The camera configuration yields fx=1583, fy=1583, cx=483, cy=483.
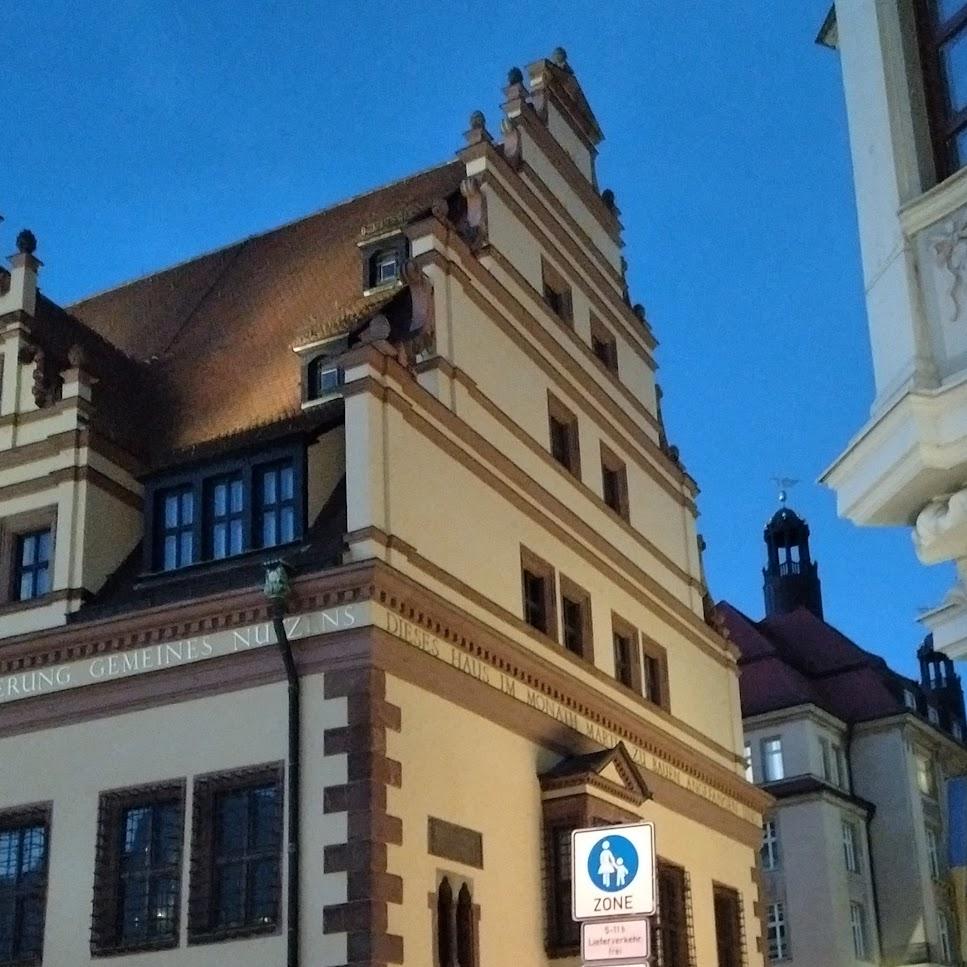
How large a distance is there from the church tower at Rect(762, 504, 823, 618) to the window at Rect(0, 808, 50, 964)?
45.9 metres

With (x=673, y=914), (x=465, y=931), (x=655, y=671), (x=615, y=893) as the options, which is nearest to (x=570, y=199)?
(x=655, y=671)

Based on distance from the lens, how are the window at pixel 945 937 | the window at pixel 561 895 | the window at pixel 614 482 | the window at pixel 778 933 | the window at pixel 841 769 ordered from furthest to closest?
the window at pixel 841 769 < the window at pixel 945 937 < the window at pixel 778 933 < the window at pixel 614 482 < the window at pixel 561 895

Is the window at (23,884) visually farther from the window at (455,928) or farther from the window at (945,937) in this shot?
the window at (945,937)

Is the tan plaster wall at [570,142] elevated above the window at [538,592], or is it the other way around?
the tan plaster wall at [570,142]

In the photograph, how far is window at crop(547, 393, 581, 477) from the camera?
89.0 feet

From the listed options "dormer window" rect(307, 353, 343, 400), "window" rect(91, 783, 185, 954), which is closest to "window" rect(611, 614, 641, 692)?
"dormer window" rect(307, 353, 343, 400)

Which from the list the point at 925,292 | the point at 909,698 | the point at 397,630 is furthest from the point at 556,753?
the point at 909,698

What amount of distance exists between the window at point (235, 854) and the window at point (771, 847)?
34.2 meters

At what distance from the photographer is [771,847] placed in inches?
2047

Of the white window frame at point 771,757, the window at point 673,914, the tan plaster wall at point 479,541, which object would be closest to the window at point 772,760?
the white window frame at point 771,757

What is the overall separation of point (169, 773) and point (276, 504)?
4120 millimetres

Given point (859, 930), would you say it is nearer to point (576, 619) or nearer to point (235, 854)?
point (576, 619)

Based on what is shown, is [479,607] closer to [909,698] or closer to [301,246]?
[301,246]

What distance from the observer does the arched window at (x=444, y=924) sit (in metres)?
20.1
